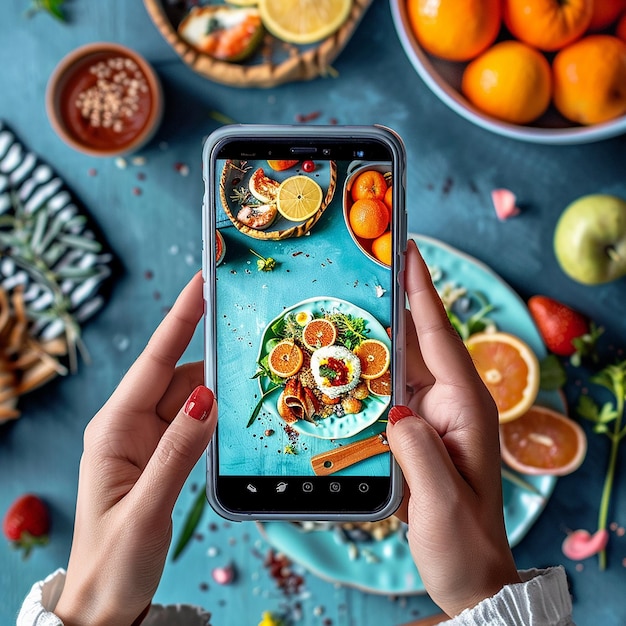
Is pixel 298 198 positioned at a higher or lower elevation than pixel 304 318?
higher

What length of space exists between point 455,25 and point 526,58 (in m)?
0.11

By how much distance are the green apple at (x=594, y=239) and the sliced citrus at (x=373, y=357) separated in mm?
443

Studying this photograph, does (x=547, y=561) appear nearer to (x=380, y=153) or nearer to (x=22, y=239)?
(x=380, y=153)

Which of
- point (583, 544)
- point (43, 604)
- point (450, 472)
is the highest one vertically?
point (450, 472)

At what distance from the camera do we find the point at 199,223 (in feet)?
3.58

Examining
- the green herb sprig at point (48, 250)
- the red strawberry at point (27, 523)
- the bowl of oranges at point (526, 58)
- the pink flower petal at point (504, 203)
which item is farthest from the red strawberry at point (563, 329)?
the red strawberry at point (27, 523)

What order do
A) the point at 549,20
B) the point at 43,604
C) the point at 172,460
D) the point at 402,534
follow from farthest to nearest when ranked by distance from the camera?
the point at 402,534, the point at 549,20, the point at 43,604, the point at 172,460

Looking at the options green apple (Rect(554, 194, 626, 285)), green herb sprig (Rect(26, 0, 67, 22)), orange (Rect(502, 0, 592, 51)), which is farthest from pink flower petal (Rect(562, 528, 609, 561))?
green herb sprig (Rect(26, 0, 67, 22))

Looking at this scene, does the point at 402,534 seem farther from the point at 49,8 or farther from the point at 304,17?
the point at 49,8

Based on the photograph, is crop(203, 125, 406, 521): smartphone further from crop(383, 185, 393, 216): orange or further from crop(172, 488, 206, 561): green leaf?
crop(172, 488, 206, 561): green leaf

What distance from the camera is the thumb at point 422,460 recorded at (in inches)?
24.9

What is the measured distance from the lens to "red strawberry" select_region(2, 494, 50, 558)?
3.57ft

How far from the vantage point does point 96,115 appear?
107cm

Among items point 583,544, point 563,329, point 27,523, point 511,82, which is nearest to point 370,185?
point 511,82
